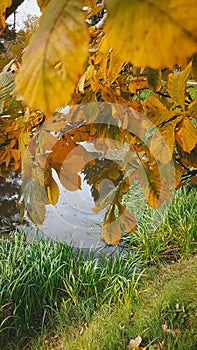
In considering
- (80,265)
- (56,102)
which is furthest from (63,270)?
(56,102)

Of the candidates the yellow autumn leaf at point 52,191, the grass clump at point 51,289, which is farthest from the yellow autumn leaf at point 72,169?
the grass clump at point 51,289

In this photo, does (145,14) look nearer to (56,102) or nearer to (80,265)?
(56,102)

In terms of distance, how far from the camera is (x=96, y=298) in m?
2.33

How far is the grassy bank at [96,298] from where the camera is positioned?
1.93 m

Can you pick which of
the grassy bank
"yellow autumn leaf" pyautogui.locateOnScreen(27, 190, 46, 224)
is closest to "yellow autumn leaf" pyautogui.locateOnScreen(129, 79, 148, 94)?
"yellow autumn leaf" pyautogui.locateOnScreen(27, 190, 46, 224)

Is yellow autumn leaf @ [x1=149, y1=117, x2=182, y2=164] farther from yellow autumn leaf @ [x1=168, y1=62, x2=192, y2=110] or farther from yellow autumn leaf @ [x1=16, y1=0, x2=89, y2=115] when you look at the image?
yellow autumn leaf @ [x1=16, y1=0, x2=89, y2=115]

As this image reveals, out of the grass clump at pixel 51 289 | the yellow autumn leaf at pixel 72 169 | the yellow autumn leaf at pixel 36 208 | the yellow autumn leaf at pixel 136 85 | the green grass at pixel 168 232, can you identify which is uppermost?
the yellow autumn leaf at pixel 136 85

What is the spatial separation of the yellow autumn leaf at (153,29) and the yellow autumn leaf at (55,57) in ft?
0.04

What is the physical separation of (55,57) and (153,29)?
0.11ft

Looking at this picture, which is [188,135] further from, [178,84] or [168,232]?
[168,232]

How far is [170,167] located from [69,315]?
199 cm

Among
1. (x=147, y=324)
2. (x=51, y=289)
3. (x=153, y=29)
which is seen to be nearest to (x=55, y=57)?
(x=153, y=29)

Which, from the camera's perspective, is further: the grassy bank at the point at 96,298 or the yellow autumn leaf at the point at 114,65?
the grassy bank at the point at 96,298

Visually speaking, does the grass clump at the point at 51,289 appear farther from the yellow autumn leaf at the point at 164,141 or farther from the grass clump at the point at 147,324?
the yellow autumn leaf at the point at 164,141
